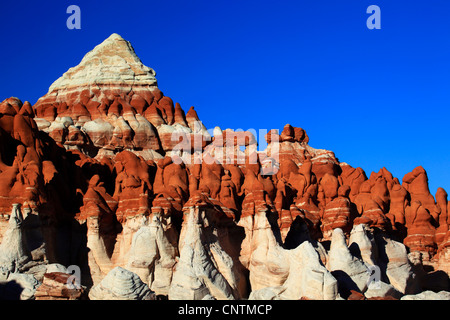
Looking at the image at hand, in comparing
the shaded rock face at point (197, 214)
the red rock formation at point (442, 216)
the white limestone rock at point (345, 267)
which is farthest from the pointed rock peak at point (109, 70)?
the white limestone rock at point (345, 267)

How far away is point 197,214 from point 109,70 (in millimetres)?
24214

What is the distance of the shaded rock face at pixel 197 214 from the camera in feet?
112

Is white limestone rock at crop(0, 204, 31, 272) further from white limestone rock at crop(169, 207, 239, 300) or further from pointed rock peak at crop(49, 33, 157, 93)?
pointed rock peak at crop(49, 33, 157, 93)

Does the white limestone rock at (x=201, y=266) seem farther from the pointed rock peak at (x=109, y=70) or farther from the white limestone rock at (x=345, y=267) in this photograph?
the pointed rock peak at (x=109, y=70)

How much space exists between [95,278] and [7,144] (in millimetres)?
7649

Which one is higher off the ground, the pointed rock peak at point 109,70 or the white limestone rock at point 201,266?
the pointed rock peak at point 109,70

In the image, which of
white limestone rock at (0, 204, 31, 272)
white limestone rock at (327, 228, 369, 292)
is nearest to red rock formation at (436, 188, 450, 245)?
white limestone rock at (327, 228, 369, 292)

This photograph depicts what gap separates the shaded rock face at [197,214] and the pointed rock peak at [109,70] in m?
3.55

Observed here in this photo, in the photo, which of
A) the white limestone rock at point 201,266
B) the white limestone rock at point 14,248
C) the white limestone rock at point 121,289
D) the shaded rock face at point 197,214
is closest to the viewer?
the white limestone rock at point 121,289

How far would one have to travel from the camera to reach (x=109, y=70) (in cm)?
5853

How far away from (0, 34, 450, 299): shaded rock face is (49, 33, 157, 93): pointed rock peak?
355cm

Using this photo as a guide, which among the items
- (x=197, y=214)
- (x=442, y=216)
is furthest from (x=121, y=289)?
(x=442, y=216)
